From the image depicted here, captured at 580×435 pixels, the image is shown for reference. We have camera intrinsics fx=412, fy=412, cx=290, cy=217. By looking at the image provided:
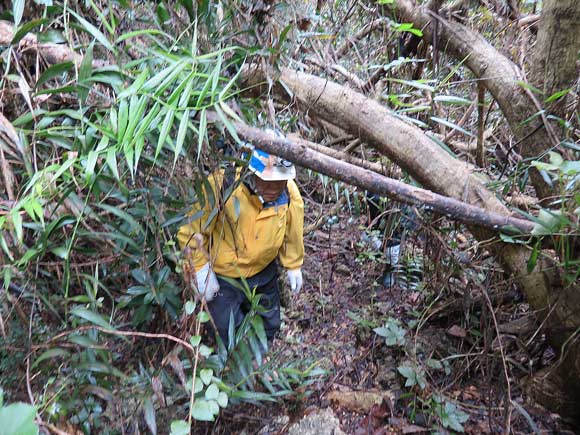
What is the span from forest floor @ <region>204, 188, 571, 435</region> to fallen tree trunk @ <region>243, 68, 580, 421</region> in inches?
13.0

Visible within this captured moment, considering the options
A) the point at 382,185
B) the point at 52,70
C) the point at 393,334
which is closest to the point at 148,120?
the point at 52,70

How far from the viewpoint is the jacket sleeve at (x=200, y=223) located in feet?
5.81

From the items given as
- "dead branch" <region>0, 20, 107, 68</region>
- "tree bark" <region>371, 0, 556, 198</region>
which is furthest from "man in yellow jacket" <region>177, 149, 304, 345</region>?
"tree bark" <region>371, 0, 556, 198</region>

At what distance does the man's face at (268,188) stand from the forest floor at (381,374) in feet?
3.39

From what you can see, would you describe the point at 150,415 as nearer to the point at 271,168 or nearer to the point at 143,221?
the point at 143,221

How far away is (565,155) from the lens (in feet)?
5.55

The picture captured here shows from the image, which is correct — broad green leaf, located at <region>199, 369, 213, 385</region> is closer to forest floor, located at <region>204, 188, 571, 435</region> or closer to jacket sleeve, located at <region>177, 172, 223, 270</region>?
jacket sleeve, located at <region>177, 172, 223, 270</region>

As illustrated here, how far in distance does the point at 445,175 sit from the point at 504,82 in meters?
0.62

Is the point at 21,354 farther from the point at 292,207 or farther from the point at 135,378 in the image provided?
the point at 292,207

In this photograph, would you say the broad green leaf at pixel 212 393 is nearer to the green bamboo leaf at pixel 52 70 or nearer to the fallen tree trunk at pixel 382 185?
the fallen tree trunk at pixel 382 185

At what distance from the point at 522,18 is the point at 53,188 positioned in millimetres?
2604

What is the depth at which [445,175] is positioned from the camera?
5.52 ft

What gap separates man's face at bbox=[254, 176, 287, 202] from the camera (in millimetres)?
2305

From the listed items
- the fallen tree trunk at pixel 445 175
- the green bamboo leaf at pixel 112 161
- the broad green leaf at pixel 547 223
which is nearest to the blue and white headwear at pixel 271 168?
the fallen tree trunk at pixel 445 175
